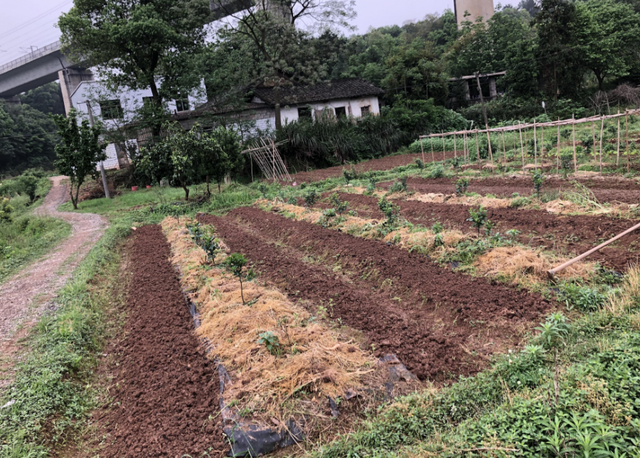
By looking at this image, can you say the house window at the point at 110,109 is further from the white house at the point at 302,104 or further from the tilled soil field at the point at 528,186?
the tilled soil field at the point at 528,186

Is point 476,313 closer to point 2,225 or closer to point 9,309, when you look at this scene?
point 9,309

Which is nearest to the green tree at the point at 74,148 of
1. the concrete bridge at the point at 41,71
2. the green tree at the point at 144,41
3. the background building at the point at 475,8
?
the green tree at the point at 144,41

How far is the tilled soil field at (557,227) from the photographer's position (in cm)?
500

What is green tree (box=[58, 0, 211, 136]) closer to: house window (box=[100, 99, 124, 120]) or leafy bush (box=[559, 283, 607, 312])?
house window (box=[100, 99, 124, 120])

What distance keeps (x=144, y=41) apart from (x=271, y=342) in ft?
75.7

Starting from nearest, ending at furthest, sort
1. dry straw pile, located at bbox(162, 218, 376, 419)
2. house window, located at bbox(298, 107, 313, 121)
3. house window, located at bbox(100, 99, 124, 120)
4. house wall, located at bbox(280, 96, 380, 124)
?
dry straw pile, located at bbox(162, 218, 376, 419), house window, located at bbox(100, 99, 124, 120), house wall, located at bbox(280, 96, 380, 124), house window, located at bbox(298, 107, 313, 121)

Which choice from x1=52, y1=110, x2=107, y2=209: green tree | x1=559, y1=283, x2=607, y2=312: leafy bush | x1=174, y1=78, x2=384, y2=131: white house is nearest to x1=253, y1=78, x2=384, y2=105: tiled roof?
x1=174, y1=78, x2=384, y2=131: white house

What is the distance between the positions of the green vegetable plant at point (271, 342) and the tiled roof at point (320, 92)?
79.6 ft

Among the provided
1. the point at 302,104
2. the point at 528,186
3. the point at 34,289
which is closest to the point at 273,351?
the point at 34,289

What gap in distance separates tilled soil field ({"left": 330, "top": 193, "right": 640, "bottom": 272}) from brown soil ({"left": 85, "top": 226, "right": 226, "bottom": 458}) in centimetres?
489

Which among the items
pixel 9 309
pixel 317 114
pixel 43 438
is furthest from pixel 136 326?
pixel 317 114

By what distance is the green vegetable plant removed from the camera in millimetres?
3580

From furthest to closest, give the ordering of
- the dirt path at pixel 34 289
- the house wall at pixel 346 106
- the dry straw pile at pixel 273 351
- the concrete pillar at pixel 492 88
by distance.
A: the concrete pillar at pixel 492 88 → the house wall at pixel 346 106 → the dirt path at pixel 34 289 → the dry straw pile at pixel 273 351

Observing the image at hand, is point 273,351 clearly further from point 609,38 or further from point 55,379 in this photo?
point 609,38
